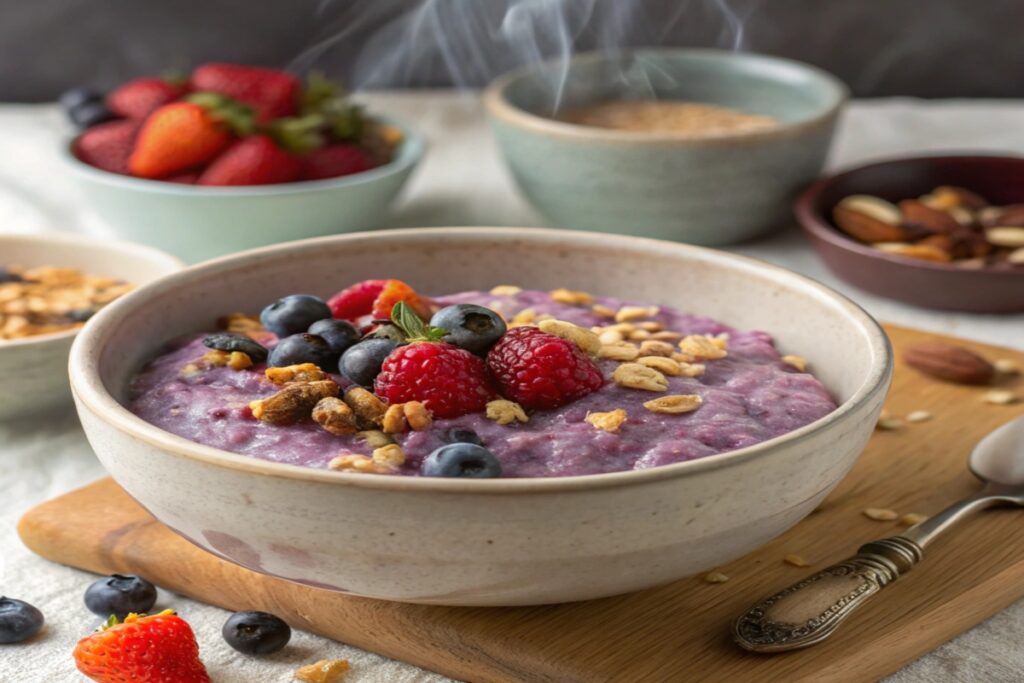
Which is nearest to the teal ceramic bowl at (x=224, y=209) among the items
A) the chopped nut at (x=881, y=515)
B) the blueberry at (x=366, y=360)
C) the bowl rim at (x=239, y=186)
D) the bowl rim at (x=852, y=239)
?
the bowl rim at (x=239, y=186)

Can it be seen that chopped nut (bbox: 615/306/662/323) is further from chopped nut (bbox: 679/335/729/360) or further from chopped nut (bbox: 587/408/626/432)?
chopped nut (bbox: 587/408/626/432)

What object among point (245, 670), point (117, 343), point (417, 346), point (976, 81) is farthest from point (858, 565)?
point (976, 81)

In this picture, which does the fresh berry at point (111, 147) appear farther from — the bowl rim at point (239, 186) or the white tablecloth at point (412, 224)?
the white tablecloth at point (412, 224)

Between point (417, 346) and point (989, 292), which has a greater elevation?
point (417, 346)

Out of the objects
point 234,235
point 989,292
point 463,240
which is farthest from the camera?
point 234,235

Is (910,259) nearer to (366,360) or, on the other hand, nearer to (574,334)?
(574,334)

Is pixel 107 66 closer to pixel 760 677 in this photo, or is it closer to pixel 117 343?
pixel 117 343

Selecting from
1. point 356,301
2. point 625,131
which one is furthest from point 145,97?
point 356,301
